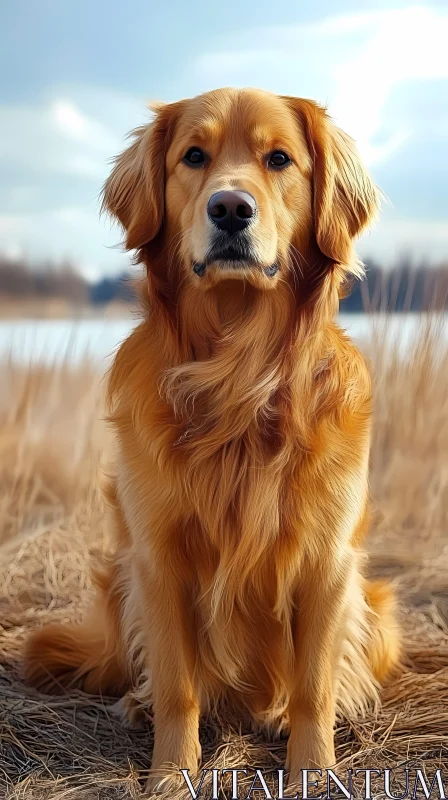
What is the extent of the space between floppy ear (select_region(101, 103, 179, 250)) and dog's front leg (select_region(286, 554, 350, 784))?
0.93 meters

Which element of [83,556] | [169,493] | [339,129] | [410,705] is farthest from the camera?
[83,556]

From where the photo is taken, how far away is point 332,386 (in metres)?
2.14

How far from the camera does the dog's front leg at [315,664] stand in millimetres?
2162

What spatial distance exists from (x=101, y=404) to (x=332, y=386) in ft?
6.26

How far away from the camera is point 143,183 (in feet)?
7.27

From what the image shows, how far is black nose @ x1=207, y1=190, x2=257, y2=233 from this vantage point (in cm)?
189

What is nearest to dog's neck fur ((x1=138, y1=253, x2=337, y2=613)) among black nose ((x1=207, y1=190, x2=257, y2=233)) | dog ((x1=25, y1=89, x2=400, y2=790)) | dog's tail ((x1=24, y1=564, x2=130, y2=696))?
dog ((x1=25, y1=89, x2=400, y2=790))

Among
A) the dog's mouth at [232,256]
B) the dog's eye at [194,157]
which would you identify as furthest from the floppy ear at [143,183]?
the dog's mouth at [232,256]

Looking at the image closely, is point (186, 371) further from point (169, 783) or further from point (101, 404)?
point (101, 404)

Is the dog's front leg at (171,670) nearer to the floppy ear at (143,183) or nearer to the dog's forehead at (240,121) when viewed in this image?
the floppy ear at (143,183)

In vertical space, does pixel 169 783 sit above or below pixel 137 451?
below

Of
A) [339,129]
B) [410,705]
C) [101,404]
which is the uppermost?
[339,129]

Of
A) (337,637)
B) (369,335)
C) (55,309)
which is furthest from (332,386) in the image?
(55,309)

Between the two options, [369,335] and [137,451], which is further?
[369,335]
